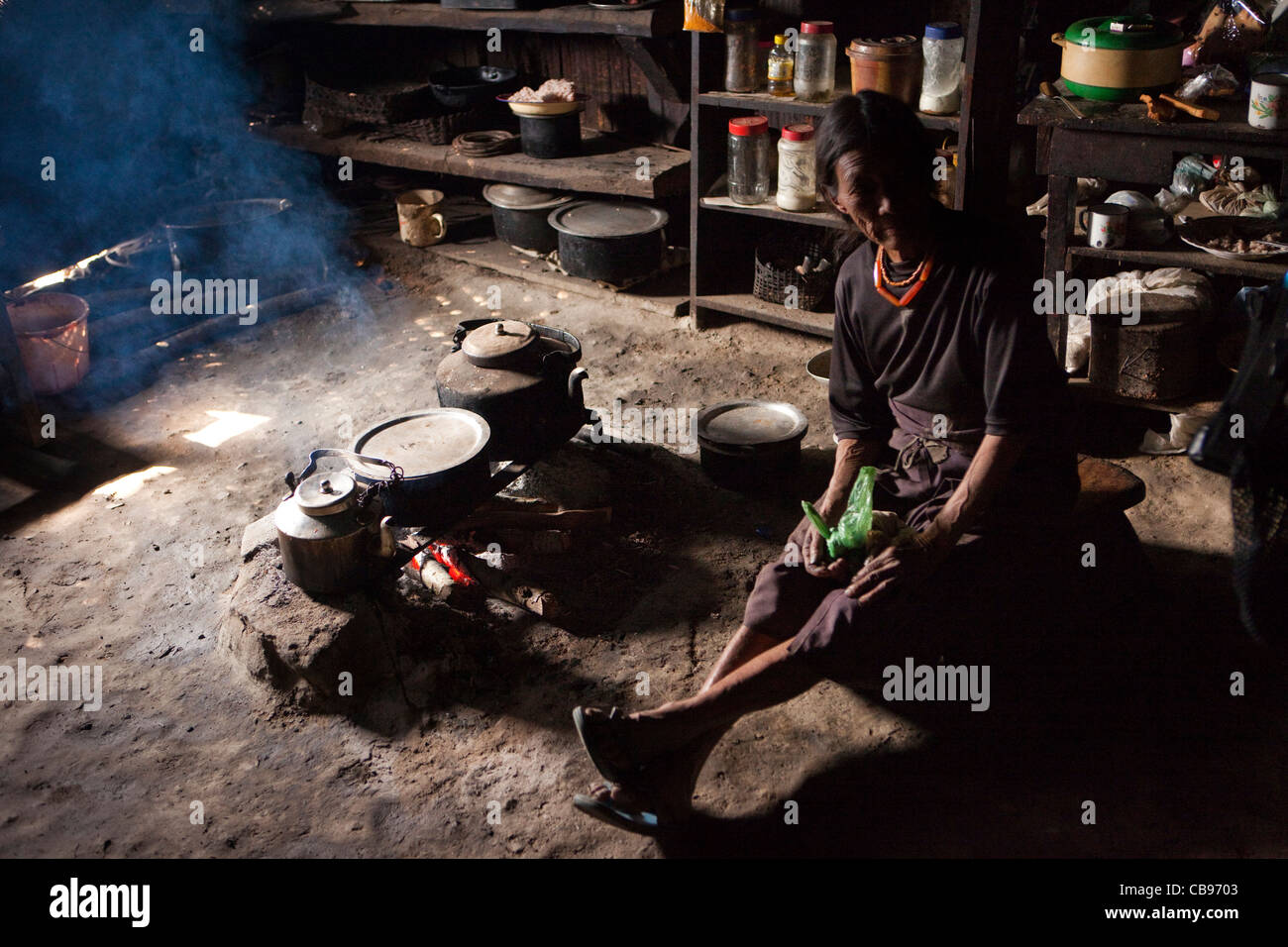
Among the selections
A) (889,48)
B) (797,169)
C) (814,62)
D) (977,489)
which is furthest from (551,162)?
(977,489)

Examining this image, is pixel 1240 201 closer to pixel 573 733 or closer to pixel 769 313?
pixel 769 313

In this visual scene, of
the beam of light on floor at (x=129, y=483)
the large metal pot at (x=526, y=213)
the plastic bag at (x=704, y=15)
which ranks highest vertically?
the plastic bag at (x=704, y=15)

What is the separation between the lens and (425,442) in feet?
11.7

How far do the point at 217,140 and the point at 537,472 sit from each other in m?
4.83

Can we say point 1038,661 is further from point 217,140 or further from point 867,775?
point 217,140

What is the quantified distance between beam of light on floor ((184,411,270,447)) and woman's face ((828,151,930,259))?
3.28m

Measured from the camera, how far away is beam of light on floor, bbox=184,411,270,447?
481 cm

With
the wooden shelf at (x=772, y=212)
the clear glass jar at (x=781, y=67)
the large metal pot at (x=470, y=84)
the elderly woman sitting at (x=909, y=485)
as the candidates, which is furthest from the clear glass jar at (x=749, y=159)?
the elderly woman sitting at (x=909, y=485)

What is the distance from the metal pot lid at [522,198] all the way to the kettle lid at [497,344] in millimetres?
Answer: 2570

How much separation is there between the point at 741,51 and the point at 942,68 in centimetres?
101

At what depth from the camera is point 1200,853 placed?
253 cm

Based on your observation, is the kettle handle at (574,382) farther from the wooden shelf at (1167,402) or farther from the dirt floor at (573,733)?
the wooden shelf at (1167,402)

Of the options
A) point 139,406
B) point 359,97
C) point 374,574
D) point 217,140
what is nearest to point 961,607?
point 374,574

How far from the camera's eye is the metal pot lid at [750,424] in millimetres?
4043
